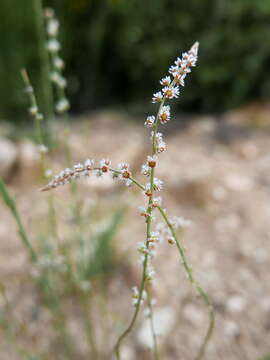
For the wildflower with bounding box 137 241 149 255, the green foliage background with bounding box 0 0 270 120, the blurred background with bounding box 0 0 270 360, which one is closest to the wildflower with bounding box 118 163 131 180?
the wildflower with bounding box 137 241 149 255

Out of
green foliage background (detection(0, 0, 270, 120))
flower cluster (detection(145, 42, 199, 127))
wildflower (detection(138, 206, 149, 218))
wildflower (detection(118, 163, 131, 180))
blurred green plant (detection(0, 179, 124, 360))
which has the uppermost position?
green foliage background (detection(0, 0, 270, 120))

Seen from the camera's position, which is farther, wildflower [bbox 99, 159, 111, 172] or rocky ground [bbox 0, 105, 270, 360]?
rocky ground [bbox 0, 105, 270, 360]

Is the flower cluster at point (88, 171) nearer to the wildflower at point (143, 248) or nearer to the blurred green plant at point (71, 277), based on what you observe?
the wildflower at point (143, 248)

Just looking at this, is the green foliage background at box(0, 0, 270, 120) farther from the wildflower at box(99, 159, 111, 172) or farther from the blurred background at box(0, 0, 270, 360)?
the wildflower at box(99, 159, 111, 172)

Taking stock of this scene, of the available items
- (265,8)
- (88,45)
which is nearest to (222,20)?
(265,8)

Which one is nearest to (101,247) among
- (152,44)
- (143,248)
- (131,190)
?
(131,190)

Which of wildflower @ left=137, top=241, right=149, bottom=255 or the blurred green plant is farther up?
the blurred green plant

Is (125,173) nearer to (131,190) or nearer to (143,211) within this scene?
(143,211)
